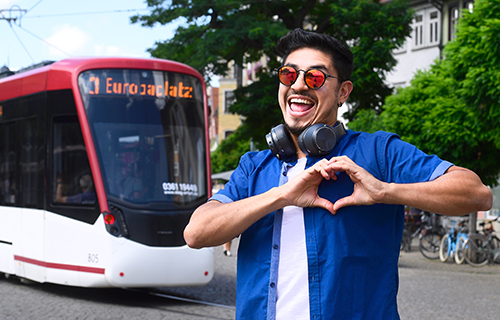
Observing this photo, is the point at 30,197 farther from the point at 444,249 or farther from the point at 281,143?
the point at 444,249

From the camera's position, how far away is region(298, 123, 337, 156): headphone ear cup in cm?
227

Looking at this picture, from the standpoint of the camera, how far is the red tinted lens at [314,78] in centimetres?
238

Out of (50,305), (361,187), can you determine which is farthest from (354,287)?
(50,305)

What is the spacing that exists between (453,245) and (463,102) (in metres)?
4.00

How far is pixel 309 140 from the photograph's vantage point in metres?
2.28

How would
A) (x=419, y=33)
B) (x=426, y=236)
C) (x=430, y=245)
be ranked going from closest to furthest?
1. (x=430, y=245)
2. (x=426, y=236)
3. (x=419, y=33)

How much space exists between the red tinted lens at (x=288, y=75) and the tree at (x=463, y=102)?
38.5ft

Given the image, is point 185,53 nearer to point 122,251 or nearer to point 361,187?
point 122,251

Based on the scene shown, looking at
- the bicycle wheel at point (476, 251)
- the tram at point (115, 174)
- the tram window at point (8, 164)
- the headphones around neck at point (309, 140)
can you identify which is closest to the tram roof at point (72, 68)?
the tram at point (115, 174)

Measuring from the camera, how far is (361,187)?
213 cm

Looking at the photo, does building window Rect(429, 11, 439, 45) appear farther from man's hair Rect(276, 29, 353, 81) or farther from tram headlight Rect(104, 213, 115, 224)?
man's hair Rect(276, 29, 353, 81)

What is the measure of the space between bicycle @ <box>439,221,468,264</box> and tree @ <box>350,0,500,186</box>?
5.45 feet

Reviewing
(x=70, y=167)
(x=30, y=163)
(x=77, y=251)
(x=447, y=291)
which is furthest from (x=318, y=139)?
(x=447, y=291)

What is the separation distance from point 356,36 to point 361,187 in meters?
21.0
